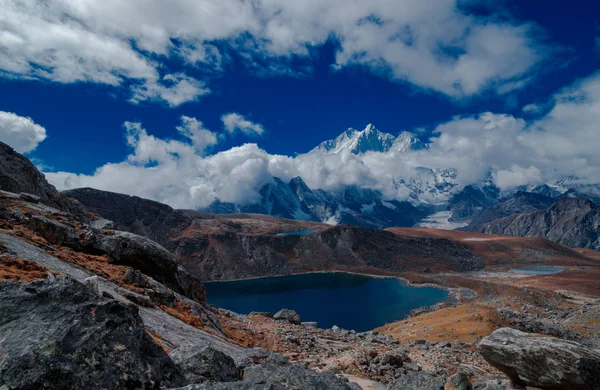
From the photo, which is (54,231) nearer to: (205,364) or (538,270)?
(205,364)

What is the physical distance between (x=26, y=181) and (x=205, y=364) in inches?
1522

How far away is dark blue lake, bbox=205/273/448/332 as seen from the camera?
90875mm

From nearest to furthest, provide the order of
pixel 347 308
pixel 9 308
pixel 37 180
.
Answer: pixel 9 308, pixel 37 180, pixel 347 308

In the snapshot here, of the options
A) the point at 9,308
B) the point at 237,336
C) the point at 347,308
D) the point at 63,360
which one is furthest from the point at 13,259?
the point at 347,308

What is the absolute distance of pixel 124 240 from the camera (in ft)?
79.8

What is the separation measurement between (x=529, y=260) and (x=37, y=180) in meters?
226

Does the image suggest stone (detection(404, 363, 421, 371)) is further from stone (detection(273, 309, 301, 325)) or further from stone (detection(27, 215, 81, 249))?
stone (detection(27, 215, 81, 249))

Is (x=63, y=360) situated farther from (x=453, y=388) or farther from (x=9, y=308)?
(x=453, y=388)

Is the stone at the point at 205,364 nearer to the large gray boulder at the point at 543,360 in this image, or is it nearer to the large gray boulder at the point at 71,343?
the large gray boulder at the point at 71,343

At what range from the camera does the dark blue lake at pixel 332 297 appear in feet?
298

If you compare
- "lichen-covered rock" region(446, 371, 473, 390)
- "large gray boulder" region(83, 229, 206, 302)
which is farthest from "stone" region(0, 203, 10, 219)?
"lichen-covered rock" region(446, 371, 473, 390)

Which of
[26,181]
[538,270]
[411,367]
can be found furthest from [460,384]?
[538,270]

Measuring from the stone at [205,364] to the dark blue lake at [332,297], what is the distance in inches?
2962

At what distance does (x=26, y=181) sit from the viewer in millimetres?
36625
